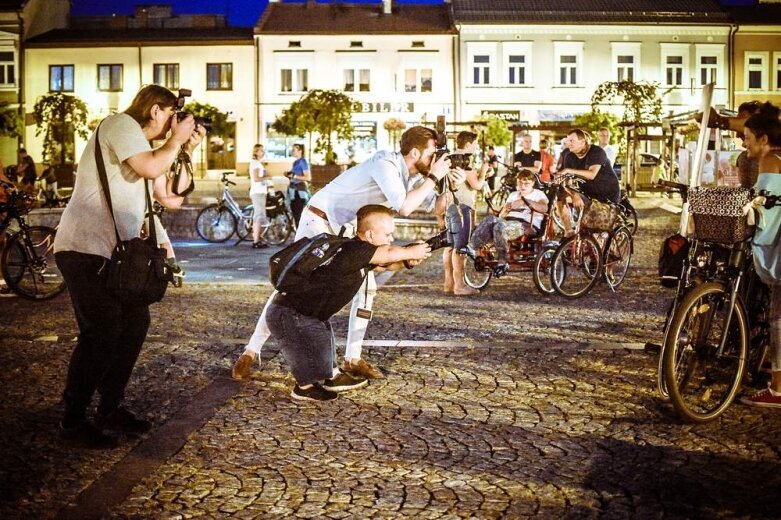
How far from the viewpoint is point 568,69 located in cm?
5388

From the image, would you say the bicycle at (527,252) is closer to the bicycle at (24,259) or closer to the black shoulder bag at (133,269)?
the bicycle at (24,259)

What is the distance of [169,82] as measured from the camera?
56750 mm

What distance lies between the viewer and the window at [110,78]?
57.1 m

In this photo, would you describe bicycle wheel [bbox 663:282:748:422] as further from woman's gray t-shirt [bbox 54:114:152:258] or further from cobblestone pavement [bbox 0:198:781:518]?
woman's gray t-shirt [bbox 54:114:152:258]

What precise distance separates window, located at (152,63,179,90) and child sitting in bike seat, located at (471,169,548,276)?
157ft

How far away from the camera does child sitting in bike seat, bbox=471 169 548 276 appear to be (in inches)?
451

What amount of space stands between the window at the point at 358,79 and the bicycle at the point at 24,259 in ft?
146

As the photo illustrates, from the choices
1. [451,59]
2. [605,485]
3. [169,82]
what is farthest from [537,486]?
[169,82]

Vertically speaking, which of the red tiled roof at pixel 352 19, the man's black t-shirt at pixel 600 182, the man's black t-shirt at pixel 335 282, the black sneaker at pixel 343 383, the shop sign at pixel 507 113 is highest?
the red tiled roof at pixel 352 19

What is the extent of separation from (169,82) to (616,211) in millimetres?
48994

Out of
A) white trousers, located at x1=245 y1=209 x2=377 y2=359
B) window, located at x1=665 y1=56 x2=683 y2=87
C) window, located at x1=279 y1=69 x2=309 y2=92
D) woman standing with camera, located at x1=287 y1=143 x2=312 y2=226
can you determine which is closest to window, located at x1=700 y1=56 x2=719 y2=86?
window, located at x1=665 y1=56 x2=683 y2=87

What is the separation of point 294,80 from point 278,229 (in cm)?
3750

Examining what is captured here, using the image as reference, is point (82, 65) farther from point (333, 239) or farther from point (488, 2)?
point (333, 239)

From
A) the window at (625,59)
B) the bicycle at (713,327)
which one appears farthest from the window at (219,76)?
the bicycle at (713,327)
